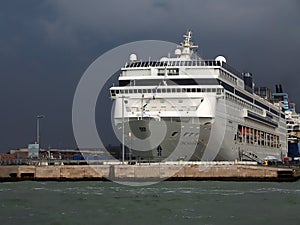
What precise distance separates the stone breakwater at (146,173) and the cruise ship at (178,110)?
8.47 ft

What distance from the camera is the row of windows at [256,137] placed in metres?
59.8

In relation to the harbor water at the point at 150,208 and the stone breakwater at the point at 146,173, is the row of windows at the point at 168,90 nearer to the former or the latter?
the stone breakwater at the point at 146,173

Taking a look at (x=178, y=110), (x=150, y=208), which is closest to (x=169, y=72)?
(x=178, y=110)

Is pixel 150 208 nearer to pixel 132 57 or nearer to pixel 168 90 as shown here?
pixel 168 90

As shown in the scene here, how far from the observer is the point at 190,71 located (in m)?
52.8

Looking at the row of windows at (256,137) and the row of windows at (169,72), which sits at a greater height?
the row of windows at (169,72)

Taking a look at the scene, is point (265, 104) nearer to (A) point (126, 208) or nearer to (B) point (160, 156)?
(B) point (160, 156)

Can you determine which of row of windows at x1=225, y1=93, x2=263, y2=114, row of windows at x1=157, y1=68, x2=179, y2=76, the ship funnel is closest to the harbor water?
row of windows at x1=157, y1=68, x2=179, y2=76

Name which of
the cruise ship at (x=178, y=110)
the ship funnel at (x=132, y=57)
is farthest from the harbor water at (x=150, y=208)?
the ship funnel at (x=132, y=57)

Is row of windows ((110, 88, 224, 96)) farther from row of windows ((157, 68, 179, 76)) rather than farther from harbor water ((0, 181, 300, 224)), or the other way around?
harbor water ((0, 181, 300, 224))

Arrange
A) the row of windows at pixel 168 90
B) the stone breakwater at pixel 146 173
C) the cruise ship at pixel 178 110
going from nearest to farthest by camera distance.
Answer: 1. the stone breakwater at pixel 146 173
2. the cruise ship at pixel 178 110
3. the row of windows at pixel 168 90

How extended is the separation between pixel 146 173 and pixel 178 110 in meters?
6.19

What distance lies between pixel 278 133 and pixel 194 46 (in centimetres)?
2640

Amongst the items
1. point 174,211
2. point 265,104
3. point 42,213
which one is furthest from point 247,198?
point 265,104
